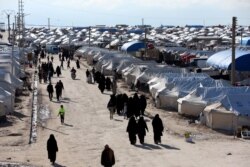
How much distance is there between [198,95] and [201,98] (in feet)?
1.17

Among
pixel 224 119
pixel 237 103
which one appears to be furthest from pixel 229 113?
pixel 237 103

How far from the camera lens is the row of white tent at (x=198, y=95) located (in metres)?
20.3

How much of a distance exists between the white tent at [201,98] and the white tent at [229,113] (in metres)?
1.21

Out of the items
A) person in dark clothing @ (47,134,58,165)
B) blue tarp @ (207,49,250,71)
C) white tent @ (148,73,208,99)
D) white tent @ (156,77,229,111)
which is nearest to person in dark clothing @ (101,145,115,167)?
person in dark clothing @ (47,134,58,165)

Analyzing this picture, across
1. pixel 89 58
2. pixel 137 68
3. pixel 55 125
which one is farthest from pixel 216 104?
pixel 89 58

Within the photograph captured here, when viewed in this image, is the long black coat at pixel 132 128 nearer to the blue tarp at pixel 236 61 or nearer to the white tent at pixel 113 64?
the blue tarp at pixel 236 61

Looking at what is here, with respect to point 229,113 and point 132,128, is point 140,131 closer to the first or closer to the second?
point 132,128

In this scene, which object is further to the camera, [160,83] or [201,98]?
[160,83]

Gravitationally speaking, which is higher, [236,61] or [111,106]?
[236,61]

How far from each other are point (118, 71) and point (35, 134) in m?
20.7

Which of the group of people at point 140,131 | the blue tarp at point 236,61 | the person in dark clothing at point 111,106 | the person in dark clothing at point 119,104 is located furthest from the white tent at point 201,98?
the blue tarp at point 236,61

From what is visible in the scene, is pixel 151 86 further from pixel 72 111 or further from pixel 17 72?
pixel 17 72

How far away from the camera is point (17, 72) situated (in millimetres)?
35875

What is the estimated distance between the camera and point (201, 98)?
2302 cm
